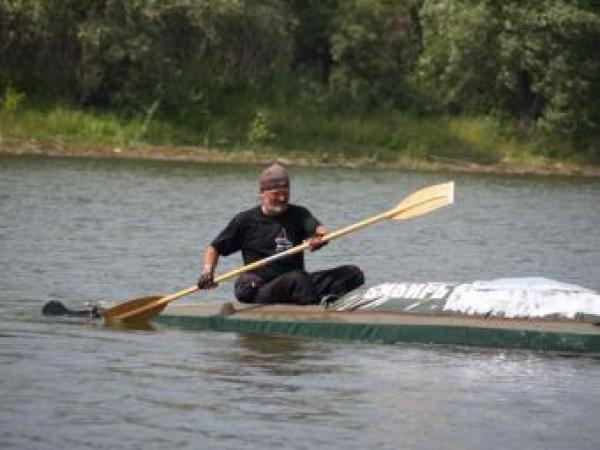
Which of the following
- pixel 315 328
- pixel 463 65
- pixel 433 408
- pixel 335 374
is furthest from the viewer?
pixel 463 65

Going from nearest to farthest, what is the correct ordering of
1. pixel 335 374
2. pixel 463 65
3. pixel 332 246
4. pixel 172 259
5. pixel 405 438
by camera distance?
pixel 405 438 < pixel 335 374 < pixel 172 259 < pixel 332 246 < pixel 463 65

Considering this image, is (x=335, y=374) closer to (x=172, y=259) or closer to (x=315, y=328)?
(x=315, y=328)

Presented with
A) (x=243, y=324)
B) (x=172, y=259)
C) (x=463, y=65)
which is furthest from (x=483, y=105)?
(x=243, y=324)

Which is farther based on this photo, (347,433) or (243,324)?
(243,324)

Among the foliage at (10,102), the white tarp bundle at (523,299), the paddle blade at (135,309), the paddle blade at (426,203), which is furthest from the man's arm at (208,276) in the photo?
the foliage at (10,102)

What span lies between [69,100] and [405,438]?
31.4m

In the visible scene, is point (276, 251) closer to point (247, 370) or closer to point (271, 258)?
point (271, 258)

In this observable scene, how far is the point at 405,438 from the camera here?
33.3 feet

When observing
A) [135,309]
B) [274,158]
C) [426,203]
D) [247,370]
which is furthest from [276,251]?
[274,158]

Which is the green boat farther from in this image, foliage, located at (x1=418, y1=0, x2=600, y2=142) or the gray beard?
foliage, located at (x1=418, y1=0, x2=600, y2=142)

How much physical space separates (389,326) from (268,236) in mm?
1418

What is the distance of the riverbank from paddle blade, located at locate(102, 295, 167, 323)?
22369mm

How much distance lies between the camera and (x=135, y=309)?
48.9 feet

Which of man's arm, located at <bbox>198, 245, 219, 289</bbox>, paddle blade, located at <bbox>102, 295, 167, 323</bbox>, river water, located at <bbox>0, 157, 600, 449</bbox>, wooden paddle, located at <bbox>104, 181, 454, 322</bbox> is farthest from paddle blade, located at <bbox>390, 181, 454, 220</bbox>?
paddle blade, located at <bbox>102, 295, 167, 323</bbox>
